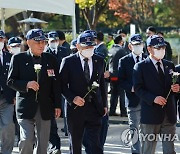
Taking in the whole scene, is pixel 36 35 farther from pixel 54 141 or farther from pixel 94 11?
pixel 94 11

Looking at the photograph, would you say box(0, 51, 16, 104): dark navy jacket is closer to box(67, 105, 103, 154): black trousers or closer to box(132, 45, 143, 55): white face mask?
box(67, 105, 103, 154): black trousers

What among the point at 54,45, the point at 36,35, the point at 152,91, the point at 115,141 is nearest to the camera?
the point at 152,91

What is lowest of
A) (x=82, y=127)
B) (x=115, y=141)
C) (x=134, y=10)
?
(x=115, y=141)

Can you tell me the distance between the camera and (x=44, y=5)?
12.9m

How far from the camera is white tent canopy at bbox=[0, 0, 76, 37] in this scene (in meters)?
12.2

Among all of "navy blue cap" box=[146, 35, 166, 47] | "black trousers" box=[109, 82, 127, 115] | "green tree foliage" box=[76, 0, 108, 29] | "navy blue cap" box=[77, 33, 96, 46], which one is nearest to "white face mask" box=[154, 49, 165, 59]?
"navy blue cap" box=[146, 35, 166, 47]

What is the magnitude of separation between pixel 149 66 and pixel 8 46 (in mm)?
4289

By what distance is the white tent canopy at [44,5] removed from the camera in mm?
12234

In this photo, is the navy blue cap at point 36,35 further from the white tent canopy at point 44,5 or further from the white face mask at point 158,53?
the white tent canopy at point 44,5

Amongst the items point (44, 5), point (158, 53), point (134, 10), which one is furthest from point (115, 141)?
point (134, 10)

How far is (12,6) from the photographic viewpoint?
40.1 feet

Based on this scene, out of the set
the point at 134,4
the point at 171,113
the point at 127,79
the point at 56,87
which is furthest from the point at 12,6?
the point at 134,4

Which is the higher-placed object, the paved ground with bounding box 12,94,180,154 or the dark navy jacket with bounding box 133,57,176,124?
the dark navy jacket with bounding box 133,57,176,124

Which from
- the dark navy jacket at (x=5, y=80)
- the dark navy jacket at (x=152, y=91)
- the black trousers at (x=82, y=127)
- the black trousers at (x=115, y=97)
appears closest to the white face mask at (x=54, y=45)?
the dark navy jacket at (x=5, y=80)
